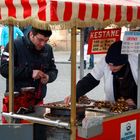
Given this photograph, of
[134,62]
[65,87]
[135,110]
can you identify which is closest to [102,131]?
[135,110]

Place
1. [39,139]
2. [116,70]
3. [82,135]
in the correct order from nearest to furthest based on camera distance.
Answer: [82,135], [39,139], [116,70]

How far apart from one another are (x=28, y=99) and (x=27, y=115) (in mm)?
318

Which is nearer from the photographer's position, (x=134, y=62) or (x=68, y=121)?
(x=68, y=121)

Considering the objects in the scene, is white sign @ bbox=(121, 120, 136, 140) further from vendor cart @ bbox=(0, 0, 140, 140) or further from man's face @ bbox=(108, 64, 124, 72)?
man's face @ bbox=(108, 64, 124, 72)

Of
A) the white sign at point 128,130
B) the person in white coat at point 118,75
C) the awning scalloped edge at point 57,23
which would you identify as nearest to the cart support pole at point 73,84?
the awning scalloped edge at point 57,23

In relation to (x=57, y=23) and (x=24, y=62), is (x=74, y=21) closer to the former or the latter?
(x=57, y=23)

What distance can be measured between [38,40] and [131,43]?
42.5 inches

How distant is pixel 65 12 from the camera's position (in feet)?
10.8

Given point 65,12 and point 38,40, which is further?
point 38,40

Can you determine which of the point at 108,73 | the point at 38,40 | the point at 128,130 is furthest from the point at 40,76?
the point at 128,130

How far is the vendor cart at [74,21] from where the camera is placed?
3.29 m

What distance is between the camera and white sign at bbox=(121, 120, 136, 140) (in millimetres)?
4164

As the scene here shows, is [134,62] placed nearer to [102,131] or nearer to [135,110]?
[135,110]

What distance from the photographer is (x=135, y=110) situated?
426cm
